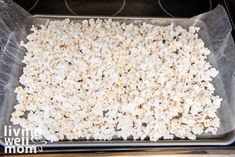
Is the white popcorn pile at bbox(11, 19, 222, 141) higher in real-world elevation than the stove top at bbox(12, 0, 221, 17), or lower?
lower

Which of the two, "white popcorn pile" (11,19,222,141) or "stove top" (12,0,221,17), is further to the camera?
"stove top" (12,0,221,17)

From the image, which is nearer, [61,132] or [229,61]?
[61,132]

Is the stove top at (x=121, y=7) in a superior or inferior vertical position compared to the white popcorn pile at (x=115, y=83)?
superior

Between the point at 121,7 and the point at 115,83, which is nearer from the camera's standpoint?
the point at 115,83

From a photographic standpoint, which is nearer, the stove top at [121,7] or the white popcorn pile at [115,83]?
the white popcorn pile at [115,83]

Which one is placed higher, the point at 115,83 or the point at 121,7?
the point at 121,7

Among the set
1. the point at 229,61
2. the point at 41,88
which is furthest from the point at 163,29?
the point at 41,88

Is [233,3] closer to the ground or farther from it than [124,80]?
farther from it

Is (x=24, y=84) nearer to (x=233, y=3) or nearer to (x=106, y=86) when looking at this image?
(x=106, y=86)
